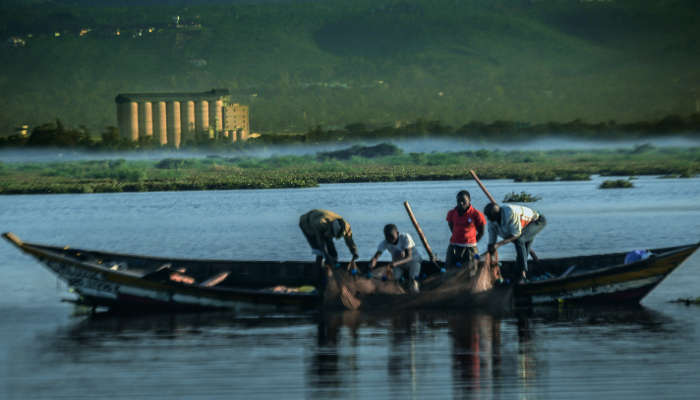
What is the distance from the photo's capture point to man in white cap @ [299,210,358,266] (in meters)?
18.0

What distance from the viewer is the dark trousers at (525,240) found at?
1877cm

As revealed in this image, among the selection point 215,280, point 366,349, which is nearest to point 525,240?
point 366,349

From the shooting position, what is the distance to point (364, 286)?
18250mm

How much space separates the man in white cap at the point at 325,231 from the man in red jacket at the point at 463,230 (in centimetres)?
175

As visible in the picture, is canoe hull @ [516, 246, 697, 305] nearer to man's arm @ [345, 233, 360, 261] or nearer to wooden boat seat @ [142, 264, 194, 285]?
man's arm @ [345, 233, 360, 261]

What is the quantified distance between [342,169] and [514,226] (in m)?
107

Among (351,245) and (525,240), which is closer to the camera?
(351,245)

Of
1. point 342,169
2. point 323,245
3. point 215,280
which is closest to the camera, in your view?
point 323,245

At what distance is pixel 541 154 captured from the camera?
510 feet

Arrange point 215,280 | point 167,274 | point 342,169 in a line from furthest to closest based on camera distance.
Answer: point 342,169 → point 167,274 → point 215,280

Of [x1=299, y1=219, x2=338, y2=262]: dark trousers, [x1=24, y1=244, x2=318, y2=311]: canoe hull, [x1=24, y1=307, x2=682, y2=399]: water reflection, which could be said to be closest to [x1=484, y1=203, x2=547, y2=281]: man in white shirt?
[x1=24, y1=307, x2=682, y2=399]: water reflection

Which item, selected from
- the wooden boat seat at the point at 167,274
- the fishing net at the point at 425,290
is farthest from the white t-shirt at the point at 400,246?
the wooden boat seat at the point at 167,274

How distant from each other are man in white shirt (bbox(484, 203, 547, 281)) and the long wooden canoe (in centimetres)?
57

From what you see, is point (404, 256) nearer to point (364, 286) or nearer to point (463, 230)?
point (364, 286)
